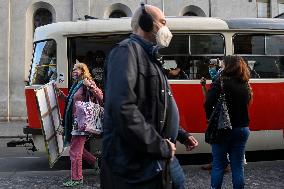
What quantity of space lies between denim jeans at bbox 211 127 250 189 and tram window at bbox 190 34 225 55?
319 centimetres

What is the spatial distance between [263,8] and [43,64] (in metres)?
18.3

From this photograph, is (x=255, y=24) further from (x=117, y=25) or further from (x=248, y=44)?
(x=117, y=25)

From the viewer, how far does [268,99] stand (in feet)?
27.9

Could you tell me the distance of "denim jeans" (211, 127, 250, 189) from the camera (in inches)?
212

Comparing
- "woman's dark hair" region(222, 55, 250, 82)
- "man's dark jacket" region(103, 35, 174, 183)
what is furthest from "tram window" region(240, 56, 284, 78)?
"man's dark jacket" region(103, 35, 174, 183)

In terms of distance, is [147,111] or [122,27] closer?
[147,111]

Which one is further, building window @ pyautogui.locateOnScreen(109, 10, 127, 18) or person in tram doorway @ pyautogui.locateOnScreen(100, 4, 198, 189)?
building window @ pyautogui.locateOnScreen(109, 10, 127, 18)

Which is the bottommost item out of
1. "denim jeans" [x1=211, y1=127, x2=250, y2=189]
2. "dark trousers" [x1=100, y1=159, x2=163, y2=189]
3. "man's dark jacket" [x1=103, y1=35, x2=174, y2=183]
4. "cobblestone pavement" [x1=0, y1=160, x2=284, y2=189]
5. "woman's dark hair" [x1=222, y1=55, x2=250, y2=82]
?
"cobblestone pavement" [x1=0, y1=160, x2=284, y2=189]

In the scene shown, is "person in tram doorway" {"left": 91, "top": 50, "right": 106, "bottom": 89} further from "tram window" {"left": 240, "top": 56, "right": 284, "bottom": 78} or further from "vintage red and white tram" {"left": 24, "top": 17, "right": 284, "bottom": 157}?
"tram window" {"left": 240, "top": 56, "right": 284, "bottom": 78}

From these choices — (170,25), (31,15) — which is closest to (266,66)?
(170,25)

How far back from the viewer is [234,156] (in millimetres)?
5434

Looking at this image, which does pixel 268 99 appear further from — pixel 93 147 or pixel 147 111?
pixel 147 111

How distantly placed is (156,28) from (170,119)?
0.60m

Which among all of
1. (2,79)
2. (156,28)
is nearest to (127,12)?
(2,79)
